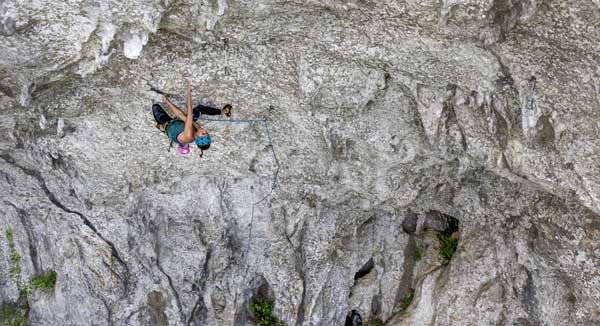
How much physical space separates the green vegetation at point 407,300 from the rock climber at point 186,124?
684 centimetres

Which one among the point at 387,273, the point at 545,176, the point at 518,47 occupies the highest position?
the point at 518,47

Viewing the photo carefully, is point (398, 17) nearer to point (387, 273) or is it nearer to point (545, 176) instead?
point (545, 176)

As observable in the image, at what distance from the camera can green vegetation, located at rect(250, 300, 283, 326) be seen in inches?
504

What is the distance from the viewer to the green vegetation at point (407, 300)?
514 inches

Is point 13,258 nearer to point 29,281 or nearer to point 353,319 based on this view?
point 29,281

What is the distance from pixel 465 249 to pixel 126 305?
839 centimetres

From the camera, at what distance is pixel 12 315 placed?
513 inches

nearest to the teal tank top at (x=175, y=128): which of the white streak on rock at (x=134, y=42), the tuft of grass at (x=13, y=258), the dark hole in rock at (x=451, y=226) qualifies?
the white streak on rock at (x=134, y=42)

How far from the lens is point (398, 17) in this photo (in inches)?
306

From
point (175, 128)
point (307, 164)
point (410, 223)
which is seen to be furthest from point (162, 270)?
point (410, 223)

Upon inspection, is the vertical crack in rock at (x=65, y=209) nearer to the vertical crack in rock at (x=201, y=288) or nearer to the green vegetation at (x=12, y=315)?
the vertical crack in rock at (x=201, y=288)

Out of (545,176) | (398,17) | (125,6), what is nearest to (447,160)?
(545,176)

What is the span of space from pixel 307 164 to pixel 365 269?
4020 millimetres

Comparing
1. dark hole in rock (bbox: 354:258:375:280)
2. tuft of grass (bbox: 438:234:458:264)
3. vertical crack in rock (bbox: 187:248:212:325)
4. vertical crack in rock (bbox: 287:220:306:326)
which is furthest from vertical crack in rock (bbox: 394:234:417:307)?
vertical crack in rock (bbox: 187:248:212:325)
